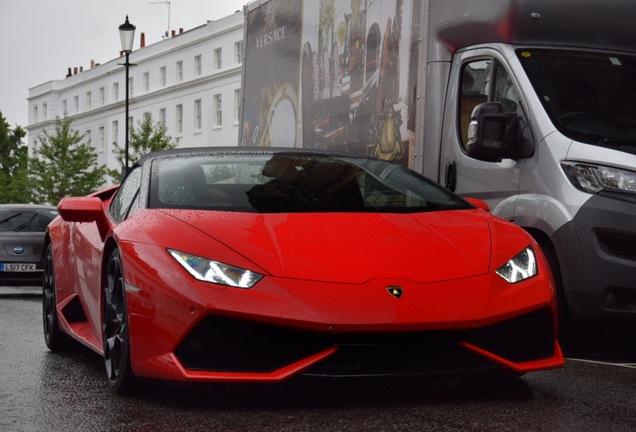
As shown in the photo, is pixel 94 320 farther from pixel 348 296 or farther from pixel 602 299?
pixel 602 299

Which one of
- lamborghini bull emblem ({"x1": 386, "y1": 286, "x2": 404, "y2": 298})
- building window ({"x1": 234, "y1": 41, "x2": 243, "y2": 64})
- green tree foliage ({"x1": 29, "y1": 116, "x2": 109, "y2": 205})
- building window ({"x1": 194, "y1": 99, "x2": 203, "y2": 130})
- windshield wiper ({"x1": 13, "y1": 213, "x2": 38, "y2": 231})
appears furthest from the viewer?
building window ({"x1": 194, "y1": 99, "x2": 203, "y2": 130})

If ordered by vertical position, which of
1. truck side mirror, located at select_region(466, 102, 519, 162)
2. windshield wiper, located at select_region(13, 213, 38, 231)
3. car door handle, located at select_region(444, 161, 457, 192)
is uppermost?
truck side mirror, located at select_region(466, 102, 519, 162)

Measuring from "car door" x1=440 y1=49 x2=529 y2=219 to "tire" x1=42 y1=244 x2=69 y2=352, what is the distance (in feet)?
9.30

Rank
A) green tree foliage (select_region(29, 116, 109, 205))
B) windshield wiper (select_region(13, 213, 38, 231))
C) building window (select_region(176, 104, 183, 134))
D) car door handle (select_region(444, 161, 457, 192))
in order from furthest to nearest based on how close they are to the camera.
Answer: building window (select_region(176, 104, 183, 134)) → green tree foliage (select_region(29, 116, 109, 205)) → windshield wiper (select_region(13, 213, 38, 231)) → car door handle (select_region(444, 161, 457, 192))

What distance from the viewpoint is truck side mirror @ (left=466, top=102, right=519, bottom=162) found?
25.8 feet

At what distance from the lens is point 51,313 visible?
799 cm

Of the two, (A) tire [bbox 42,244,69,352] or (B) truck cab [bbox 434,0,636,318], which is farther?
(A) tire [bbox 42,244,69,352]

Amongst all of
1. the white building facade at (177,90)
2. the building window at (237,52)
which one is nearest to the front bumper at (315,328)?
the white building facade at (177,90)

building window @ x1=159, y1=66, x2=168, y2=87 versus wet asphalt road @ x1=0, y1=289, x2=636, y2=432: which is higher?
building window @ x1=159, y1=66, x2=168, y2=87

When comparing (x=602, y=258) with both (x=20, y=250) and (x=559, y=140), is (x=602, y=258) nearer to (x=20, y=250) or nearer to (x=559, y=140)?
(x=559, y=140)

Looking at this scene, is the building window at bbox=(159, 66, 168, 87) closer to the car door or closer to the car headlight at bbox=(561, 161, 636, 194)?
the car door

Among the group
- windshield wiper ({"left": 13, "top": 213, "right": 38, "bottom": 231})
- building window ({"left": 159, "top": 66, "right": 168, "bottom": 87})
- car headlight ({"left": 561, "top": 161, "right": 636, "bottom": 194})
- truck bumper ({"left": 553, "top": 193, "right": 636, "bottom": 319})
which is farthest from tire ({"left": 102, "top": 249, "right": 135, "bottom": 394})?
building window ({"left": 159, "top": 66, "right": 168, "bottom": 87})

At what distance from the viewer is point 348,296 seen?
5004 mm

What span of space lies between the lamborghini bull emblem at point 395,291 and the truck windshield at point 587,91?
116 inches
